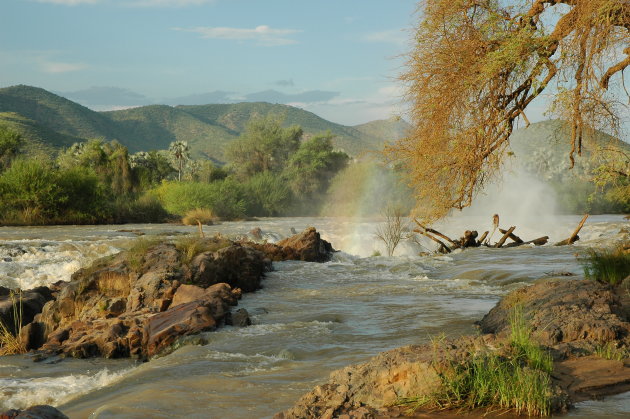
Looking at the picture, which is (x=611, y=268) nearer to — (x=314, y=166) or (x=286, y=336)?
(x=286, y=336)

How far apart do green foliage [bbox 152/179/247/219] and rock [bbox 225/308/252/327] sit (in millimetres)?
28102

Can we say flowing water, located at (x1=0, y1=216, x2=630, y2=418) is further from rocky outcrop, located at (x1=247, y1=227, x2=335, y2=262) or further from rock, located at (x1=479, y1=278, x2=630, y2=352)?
rock, located at (x1=479, y1=278, x2=630, y2=352)

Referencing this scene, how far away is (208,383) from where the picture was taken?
6.03 meters

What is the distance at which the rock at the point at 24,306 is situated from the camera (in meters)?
10.9

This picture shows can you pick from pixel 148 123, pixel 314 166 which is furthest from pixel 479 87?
pixel 148 123

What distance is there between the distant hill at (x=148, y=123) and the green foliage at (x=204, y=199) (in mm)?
55177

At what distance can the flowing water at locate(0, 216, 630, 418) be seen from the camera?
5508 mm

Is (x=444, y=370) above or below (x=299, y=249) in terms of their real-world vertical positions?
above

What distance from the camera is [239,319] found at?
9.51 metres

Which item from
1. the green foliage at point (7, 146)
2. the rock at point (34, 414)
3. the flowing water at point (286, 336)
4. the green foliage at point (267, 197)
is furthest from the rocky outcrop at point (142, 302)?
the green foliage at point (7, 146)

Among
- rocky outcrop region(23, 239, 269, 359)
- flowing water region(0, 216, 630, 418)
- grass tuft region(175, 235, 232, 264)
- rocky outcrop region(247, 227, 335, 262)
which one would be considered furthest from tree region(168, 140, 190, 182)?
rocky outcrop region(23, 239, 269, 359)

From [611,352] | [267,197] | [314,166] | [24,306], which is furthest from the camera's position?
[314,166]

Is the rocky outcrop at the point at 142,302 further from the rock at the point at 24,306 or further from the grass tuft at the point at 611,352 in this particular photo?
the grass tuft at the point at 611,352

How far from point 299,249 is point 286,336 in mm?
9889
